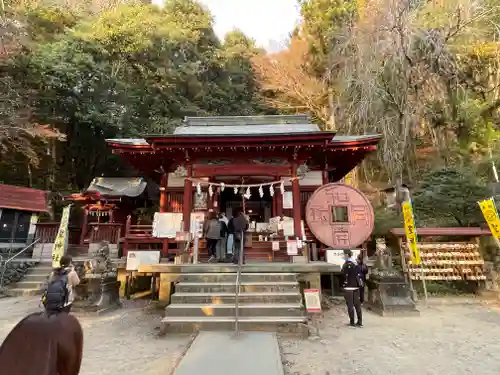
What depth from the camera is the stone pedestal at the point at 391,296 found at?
7.68 meters

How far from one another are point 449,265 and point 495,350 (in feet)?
17.3

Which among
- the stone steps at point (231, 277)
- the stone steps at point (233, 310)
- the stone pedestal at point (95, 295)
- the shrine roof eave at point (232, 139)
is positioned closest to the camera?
the stone steps at point (233, 310)

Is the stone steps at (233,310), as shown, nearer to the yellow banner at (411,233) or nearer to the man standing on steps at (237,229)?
the man standing on steps at (237,229)

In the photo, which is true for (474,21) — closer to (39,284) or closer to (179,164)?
(179,164)

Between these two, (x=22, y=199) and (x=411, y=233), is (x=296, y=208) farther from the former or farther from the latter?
(x=22, y=199)

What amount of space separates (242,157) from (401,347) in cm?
705

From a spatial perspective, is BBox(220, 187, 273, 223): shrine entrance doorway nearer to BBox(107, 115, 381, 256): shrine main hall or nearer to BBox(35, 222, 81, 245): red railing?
BBox(107, 115, 381, 256): shrine main hall

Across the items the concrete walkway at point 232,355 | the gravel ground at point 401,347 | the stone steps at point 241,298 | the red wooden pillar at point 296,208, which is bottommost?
the gravel ground at point 401,347

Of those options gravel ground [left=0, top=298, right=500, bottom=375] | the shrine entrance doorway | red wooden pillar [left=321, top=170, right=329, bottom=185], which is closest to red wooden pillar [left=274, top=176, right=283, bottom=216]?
red wooden pillar [left=321, top=170, right=329, bottom=185]

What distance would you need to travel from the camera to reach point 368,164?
739 inches

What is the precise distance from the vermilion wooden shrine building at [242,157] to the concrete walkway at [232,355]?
4717mm

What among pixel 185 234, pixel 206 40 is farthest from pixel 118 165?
pixel 185 234

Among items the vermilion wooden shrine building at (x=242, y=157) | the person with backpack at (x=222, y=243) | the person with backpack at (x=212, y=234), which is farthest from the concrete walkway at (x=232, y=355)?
the vermilion wooden shrine building at (x=242, y=157)

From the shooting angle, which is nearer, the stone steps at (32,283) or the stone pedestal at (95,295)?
the stone pedestal at (95,295)
